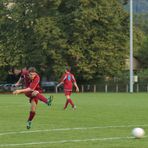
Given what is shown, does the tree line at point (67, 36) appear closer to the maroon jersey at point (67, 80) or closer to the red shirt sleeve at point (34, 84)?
the maroon jersey at point (67, 80)

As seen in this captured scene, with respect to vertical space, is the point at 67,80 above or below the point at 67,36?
below

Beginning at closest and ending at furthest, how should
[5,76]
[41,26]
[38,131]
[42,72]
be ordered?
[38,131], [41,26], [42,72], [5,76]

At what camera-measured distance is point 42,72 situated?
7019cm

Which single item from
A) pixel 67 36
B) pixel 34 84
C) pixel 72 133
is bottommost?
pixel 72 133

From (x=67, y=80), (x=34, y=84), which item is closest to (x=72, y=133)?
(x=34, y=84)

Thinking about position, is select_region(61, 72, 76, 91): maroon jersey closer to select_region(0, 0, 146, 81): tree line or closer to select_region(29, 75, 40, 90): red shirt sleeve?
select_region(29, 75, 40, 90): red shirt sleeve

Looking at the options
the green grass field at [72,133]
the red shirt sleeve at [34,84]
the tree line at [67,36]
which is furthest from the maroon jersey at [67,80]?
the tree line at [67,36]

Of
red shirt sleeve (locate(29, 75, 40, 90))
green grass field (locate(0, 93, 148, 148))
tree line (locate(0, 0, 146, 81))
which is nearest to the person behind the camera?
green grass field (locate(0, 93, 148, 148))

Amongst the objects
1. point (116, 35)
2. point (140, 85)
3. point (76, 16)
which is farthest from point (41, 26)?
point (140, 85)

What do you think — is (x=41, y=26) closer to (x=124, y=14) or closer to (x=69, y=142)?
(x=124, y=14)

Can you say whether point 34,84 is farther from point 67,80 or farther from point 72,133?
point 67,80

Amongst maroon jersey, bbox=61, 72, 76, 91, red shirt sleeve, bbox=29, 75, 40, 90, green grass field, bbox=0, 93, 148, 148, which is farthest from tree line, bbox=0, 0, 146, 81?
red shirt sleeve, bbox=29, 75, 40, 90

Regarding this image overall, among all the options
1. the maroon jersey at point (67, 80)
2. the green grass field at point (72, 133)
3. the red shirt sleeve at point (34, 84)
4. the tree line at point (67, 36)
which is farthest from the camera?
the tree line at point (67, 36)

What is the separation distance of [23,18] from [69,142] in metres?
56.4
